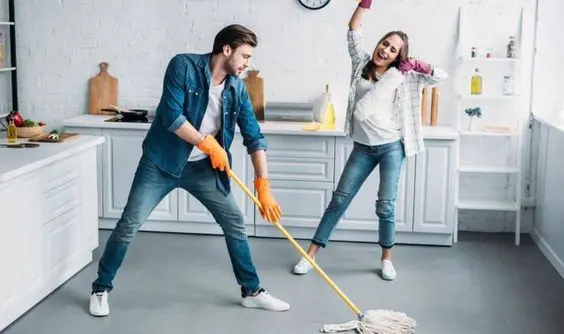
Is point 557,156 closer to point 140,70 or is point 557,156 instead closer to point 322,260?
point 322,260

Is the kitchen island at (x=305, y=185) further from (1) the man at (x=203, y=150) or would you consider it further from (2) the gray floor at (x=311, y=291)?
(1) the man at (x=203, y=150)

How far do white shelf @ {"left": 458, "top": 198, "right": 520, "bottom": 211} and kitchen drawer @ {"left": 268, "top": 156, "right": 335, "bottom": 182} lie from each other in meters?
0.85

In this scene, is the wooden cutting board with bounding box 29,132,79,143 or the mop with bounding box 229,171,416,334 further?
the wooden cutting board with bounding box 29,132,79,143

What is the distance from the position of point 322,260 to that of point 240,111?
139cm

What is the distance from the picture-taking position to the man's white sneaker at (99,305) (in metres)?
3.77

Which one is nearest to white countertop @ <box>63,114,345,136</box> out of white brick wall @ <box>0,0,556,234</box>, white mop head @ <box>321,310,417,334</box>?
white brick wall @ <box>0,0,556,234</box>

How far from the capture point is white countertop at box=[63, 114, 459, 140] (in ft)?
16.5

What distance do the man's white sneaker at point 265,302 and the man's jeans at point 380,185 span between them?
709 mm

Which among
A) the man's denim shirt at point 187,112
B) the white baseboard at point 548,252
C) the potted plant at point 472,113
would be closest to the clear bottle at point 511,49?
the potted plant at point 472,113

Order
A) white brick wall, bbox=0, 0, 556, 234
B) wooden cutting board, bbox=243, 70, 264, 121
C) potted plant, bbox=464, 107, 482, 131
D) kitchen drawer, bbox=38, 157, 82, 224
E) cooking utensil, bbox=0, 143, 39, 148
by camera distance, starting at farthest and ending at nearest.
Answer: wooden cutting board, bbox=243, 70, 264, 121
white brick wall, bbox=0, 0, 556, 234
potted plant, bbox=464, 107, 482, 131
cooking utensil, bbox=0, 143, 39, 148
kitchen drawer, bbox=38, 157, 82, 224

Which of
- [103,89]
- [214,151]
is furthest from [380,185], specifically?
[103,89]

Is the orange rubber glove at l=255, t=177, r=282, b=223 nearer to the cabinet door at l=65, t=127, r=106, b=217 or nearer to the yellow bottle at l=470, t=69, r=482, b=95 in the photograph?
the cabinet door at l=65, t=127, r=106, b=217

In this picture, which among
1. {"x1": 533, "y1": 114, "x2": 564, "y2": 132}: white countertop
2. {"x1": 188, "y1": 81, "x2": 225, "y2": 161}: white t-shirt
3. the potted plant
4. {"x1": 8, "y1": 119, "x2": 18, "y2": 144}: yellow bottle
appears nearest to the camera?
{"x1": 188, "y1": 81, "x2": 225, "y2": 161}: white t-shirt

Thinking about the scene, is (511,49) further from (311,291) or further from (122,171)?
(122,171)
